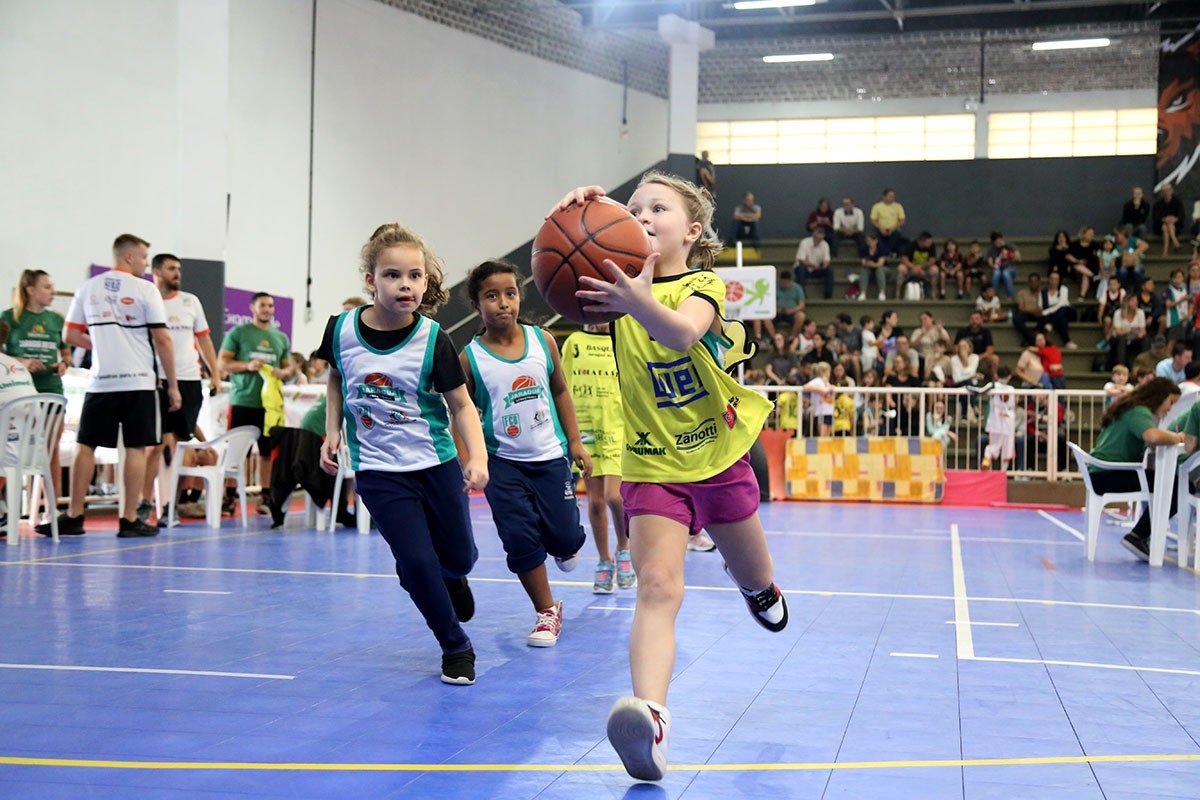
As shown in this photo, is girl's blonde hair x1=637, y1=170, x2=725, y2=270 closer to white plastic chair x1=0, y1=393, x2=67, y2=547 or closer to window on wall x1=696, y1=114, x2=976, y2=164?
white plastic chair x1=0, y1=393, x2=67, y2=547

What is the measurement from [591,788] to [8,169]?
40.6 ft

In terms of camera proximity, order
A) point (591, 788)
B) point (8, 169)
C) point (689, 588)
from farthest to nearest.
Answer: point (8, 169), point (689, 588), point (591, 788)

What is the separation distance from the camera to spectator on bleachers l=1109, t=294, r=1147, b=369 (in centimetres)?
1856

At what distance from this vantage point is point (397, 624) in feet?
17.9

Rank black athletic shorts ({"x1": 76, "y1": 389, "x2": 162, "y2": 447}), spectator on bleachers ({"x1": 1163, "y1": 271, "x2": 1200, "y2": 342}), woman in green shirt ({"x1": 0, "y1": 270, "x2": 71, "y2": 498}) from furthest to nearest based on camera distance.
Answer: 1. spectator on bleachers ({"x1": 1163, "y1": 271, "x2": 1200, "y2": 342})
2. woman in green shirt ({"x1": 0, "y1": 270, "x2": 71, "y2": 498})
3. black athletic shorts ({"x1": 76, "y1": 389, "x2": 162, "y2": 447})

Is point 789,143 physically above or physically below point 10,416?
above

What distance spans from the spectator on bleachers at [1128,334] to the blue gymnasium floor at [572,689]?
1227 cm

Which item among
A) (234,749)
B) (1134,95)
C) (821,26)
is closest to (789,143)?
(821,26)

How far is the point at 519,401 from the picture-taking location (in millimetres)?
5371

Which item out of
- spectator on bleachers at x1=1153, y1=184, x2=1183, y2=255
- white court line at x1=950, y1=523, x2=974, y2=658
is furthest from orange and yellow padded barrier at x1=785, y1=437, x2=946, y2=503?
spectator on bleachers at x1=1153, y1=184, x2=1183, y2=255

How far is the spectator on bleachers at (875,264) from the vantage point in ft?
72.0

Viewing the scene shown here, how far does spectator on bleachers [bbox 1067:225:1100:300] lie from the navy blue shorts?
17.9 meters

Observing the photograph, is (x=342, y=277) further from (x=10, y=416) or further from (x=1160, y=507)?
(x=1160, y=507)

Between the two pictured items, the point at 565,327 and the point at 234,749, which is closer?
the point at 234,749
